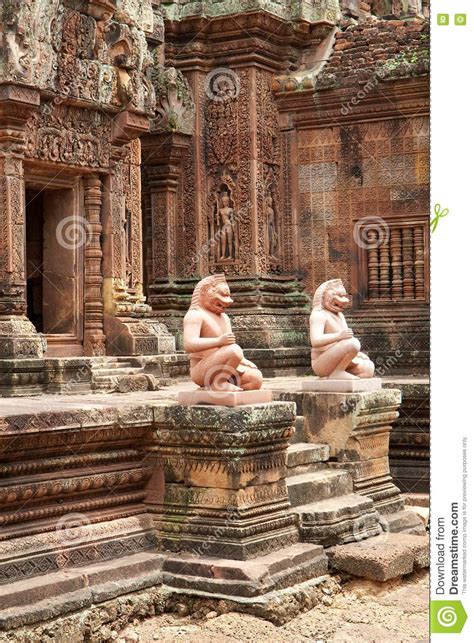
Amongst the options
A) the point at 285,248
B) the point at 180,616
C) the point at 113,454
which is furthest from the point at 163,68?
the point at 180,616

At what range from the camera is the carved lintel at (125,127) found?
986cm

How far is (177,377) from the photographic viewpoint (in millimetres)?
10234

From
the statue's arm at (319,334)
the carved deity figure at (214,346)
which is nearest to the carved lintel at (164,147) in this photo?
the statue's arm at (319,334)

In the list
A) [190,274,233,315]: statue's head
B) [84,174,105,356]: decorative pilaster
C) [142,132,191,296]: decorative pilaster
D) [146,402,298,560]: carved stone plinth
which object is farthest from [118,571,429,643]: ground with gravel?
[142,132,191,296]: decorative pilaster

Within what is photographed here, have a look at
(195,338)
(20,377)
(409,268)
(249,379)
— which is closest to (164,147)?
(409,268)

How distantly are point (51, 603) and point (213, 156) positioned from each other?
309 inches

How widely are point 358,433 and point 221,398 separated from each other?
6.38ft

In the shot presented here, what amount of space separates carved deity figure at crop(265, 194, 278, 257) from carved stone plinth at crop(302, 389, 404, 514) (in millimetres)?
4536

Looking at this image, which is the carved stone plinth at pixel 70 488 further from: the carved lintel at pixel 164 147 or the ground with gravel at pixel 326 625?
the carved lintel at pixel 164 147

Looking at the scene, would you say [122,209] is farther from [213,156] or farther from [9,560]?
[9,560]

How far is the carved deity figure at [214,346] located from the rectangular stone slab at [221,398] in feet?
0.16

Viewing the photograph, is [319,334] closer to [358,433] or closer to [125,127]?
[358,433]

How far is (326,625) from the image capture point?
589 cm
